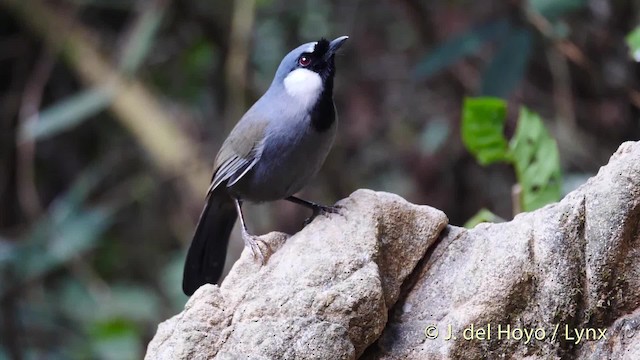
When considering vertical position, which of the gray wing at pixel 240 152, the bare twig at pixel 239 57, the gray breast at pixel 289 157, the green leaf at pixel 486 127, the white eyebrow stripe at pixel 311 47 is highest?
the bare twig at pixel 239 57

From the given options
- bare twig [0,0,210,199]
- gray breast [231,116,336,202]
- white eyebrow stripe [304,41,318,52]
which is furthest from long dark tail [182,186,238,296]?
bare twig [0,0,210,199]

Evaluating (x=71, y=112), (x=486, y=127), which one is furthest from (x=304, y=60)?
(x=71, y=112)

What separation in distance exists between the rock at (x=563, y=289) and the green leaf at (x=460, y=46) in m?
2.07

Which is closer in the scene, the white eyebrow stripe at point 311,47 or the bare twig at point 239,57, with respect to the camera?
the white eyebrow stripe at point 311,47

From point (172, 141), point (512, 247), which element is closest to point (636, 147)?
point (512, 247)

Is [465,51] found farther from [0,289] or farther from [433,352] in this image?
[0,289]

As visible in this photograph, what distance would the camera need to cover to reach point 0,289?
488 cm

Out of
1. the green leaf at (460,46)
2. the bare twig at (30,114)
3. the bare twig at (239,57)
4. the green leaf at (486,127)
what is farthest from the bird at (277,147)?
the bare twig at (30,114)

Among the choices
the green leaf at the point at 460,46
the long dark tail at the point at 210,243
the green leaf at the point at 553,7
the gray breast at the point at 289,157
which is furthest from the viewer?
the green leaf at the point at 460,46

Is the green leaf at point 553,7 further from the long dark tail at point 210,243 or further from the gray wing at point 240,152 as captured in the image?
the long dark tail at point 210,243

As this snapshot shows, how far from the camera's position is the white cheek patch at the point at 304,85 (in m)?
2.80

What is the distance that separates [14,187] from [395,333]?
471cm

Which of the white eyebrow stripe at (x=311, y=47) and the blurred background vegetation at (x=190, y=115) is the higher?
the blurred background vegetation at (x=190, y=115)

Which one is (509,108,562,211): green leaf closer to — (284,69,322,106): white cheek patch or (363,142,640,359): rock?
(284,69,322,106): white cheek patch
